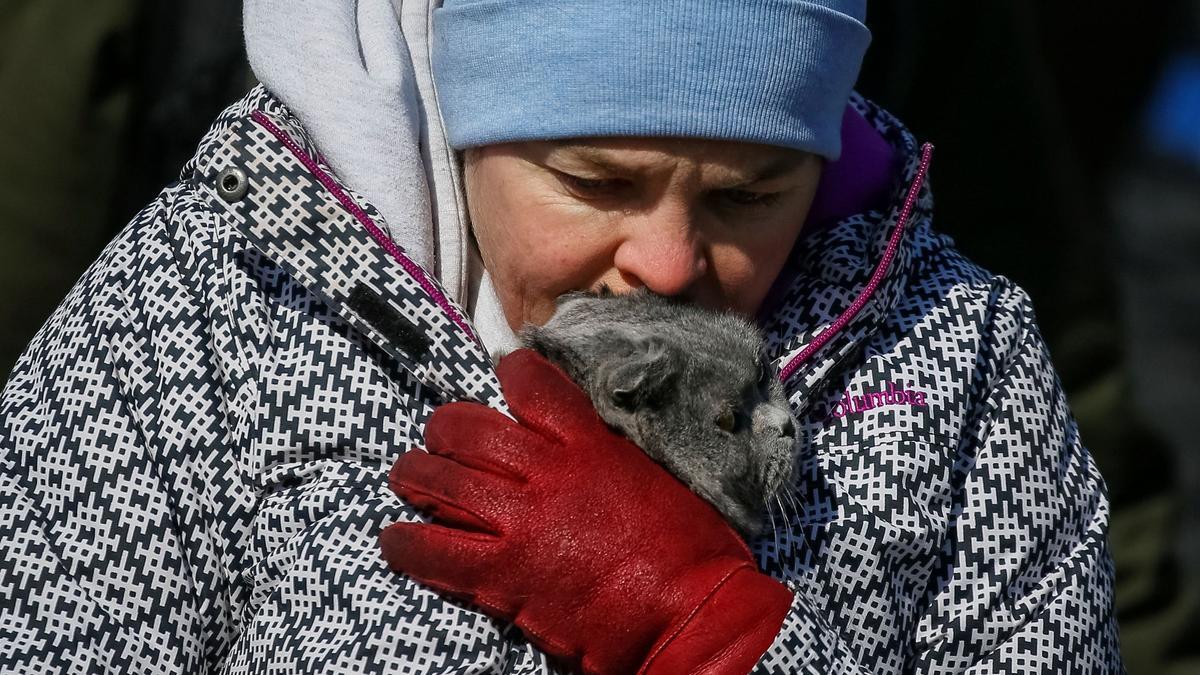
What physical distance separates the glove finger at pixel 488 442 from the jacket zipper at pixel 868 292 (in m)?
0.43

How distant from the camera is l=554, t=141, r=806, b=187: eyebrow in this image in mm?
1840

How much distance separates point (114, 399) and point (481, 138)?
A: 1.94 feet

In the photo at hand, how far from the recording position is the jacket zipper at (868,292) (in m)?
1.93

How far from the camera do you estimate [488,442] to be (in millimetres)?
1657

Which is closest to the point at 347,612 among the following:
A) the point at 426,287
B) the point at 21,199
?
the point at 426,287

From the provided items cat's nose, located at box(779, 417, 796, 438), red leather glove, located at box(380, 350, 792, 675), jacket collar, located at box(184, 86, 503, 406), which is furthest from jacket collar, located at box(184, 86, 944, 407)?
cat's nose, located at box(779, 417, 796, 438)

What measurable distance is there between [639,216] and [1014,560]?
2.28 ft

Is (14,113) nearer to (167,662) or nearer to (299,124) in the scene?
(299,124)

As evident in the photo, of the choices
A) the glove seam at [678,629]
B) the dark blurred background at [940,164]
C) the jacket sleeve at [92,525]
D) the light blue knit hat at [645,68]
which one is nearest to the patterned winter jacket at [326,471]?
the jacket sleeve at [92,525]

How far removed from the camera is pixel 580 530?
1616mm

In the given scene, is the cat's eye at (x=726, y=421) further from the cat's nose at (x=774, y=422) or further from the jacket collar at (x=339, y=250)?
the jacket collar at (x=339, y=250)

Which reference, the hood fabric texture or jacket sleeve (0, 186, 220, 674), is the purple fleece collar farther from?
jacket sleeve (0, 186, 220, 674)

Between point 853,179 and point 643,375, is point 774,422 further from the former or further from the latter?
point 853,179

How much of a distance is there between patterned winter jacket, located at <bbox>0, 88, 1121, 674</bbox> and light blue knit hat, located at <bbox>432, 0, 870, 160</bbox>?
0.78ft
